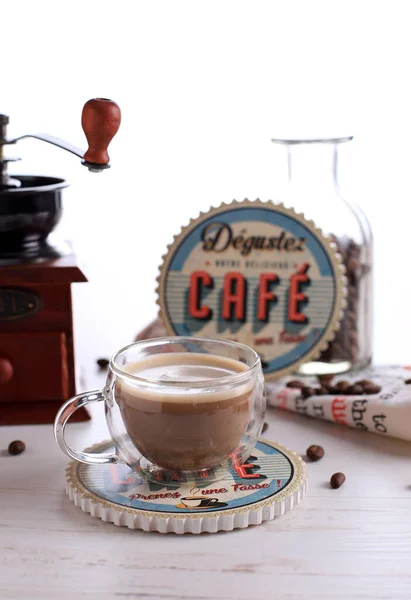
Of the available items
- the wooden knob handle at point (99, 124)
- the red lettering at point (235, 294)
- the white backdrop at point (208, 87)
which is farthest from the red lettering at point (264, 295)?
the white backdrop at point (208, 87)

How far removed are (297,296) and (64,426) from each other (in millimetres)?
498

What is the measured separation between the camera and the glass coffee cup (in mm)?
939

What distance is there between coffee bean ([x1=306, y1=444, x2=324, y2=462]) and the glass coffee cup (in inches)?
4.7

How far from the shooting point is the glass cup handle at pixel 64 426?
0.97 m

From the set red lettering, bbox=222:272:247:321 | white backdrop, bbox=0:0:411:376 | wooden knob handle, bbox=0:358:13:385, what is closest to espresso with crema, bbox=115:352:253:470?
wooden knob handle, bbox=0:358:13:385

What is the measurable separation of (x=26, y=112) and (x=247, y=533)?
1.42 m

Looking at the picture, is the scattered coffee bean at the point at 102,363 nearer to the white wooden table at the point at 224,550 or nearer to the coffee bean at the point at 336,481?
the white wooden table at the point at 224,550

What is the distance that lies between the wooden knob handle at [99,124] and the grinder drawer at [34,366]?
0.86ft

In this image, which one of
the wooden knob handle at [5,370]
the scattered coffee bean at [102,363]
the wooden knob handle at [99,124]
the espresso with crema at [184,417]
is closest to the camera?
the espresso with crema at [184,417]

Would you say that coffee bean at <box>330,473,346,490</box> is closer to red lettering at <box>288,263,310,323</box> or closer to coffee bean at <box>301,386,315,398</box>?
coffee bean at <box>301,386,315,398</box>

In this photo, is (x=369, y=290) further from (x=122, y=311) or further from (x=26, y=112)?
(x=26, y=112)

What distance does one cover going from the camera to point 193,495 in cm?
95

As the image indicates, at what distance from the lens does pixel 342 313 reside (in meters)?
1.34

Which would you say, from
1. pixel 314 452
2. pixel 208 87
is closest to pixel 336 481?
pixel 314 452
